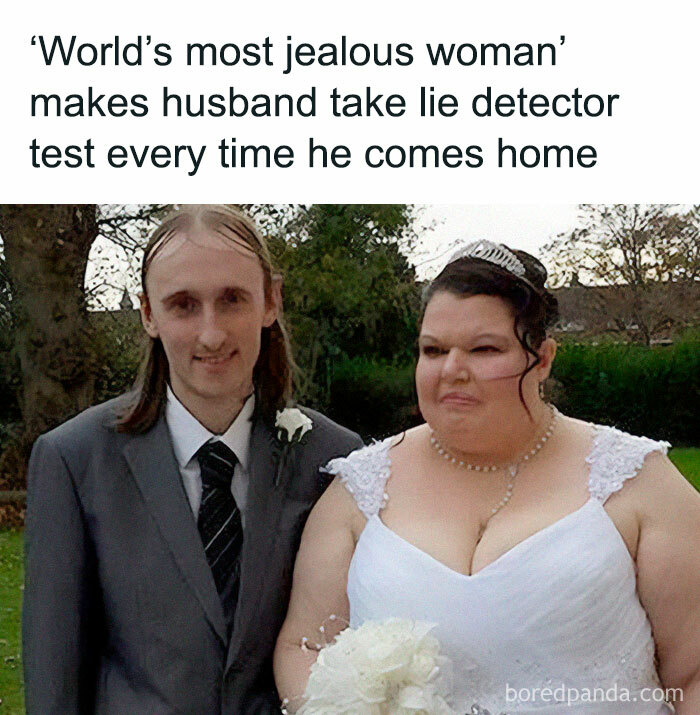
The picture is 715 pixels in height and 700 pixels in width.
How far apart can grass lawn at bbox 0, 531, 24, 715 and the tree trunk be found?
24cm

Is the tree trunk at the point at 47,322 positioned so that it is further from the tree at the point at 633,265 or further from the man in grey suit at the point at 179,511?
the tree at the point at 633,265

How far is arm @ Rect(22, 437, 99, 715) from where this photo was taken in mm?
1507

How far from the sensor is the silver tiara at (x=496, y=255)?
1.51 meters

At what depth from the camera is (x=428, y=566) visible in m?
1.48

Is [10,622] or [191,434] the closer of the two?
[191,434]

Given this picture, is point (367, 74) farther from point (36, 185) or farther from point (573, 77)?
point (36, 185)

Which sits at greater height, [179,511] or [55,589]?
[179,511]

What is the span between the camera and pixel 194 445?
162cm

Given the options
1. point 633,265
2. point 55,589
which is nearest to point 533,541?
point 55,589

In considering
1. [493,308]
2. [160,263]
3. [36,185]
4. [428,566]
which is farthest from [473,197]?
[36,185]

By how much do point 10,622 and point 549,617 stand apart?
2006mm

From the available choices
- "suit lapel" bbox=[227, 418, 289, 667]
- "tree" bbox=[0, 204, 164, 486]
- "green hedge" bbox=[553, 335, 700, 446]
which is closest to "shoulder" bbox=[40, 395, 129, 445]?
"suit lapel" bbox=[227, 418, 289, 667]

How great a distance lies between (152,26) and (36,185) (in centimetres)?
41

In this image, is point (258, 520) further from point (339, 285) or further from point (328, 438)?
point (339, 285)
